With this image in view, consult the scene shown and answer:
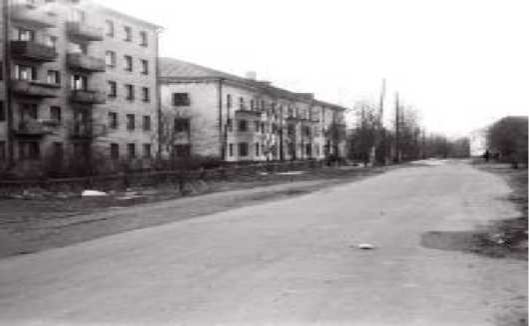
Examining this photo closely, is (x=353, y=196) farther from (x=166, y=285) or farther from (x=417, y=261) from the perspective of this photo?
(x=166, y=285)

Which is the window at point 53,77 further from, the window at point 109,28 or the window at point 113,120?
the window at point 109,28

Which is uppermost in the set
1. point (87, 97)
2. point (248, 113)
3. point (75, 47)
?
point (75, 47)

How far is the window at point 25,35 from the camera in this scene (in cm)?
4178

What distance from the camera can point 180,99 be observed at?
207 feet

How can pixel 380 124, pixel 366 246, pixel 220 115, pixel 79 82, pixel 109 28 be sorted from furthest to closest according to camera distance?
pixel 380 124 → pixel 220 115 → pixel 109 28 → pixel 79 82 → pixel 366 246

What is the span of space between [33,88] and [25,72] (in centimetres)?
173

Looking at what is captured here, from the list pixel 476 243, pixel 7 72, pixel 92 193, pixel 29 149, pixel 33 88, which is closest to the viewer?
pixel 476 243

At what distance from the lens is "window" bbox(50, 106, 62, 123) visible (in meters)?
45.0

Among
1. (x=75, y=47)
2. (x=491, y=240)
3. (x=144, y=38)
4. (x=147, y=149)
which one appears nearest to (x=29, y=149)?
(x=75, y=47)

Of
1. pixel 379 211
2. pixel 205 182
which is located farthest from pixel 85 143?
pixel 379 211

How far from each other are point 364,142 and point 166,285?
72342 mm

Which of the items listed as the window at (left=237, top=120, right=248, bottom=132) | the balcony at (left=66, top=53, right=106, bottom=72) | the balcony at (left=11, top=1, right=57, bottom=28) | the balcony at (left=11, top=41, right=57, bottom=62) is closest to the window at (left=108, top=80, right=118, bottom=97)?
the balcony at (left=66, top=53, right=106, bottom=72)

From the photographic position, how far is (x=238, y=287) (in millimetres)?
7539

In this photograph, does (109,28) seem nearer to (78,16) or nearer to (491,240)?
(78,16)
